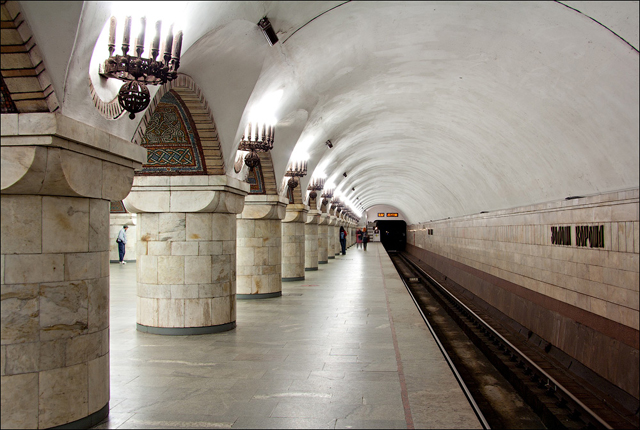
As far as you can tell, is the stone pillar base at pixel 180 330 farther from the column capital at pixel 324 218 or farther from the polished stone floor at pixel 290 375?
the column capital at pixel 324 218

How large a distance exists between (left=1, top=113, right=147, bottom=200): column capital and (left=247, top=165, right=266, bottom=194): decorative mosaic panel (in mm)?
6983

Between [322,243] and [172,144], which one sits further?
[322,243]

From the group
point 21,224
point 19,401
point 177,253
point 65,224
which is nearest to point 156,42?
point 65,224

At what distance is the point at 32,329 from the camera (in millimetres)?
3707

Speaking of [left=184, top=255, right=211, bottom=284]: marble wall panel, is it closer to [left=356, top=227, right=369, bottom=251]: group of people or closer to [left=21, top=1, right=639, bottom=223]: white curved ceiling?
[left=21, top=1, right=639, bottom=223]: white curved ceiling

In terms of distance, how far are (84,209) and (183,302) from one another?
3.58 metres

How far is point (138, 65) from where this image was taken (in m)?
3.88

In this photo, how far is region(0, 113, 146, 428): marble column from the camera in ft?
11.8

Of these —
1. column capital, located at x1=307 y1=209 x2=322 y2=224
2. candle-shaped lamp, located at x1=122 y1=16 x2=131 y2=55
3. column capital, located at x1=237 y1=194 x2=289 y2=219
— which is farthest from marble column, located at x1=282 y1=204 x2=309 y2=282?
candle-shaped lamp, located at x1=122 y1=16 x2=131 y2=55

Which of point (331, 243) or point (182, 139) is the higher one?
point (182, 139)

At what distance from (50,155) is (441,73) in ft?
22.1

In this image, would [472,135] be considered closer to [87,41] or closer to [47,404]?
[87,41]

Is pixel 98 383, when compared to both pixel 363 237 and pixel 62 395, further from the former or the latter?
pixel 363 237

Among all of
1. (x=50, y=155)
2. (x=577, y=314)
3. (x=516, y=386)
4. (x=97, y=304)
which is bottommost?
(x=516, y=386)
